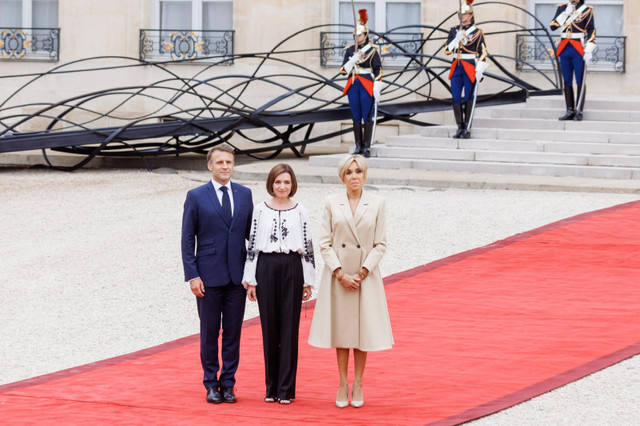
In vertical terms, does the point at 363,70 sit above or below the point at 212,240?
above

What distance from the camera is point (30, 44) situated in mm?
20344

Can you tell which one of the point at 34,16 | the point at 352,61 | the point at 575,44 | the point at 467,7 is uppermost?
the point at 34,16

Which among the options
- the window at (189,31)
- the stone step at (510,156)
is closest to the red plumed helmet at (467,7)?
the stone step at (510,156)

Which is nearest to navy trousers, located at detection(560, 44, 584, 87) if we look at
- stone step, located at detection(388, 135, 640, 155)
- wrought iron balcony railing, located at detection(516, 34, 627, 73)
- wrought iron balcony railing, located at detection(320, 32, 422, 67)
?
stone step, located at detection(388, 135, 640, 155)

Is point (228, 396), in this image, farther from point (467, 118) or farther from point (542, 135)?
point (467, 118)

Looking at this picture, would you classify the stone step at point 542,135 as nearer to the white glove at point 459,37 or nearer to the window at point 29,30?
the white glove at point 459,37

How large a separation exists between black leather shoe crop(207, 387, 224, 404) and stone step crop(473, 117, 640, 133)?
1029cm

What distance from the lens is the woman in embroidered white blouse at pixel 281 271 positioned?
6051 mm

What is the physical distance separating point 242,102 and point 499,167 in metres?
5.01

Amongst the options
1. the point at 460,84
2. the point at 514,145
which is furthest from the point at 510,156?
the point at 460,84

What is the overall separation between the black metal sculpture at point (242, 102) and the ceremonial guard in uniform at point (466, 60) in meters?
1.17

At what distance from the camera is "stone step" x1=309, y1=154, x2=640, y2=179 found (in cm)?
1392

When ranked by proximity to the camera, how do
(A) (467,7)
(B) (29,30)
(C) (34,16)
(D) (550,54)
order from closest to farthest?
(A) (467,7)
(D) (550,54)
(B) (29,30)
(C) (34,16)

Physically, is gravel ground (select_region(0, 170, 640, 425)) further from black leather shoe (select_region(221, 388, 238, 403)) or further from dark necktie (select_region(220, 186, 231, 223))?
dark necktie (select_region(220, 186, 231, 223))
